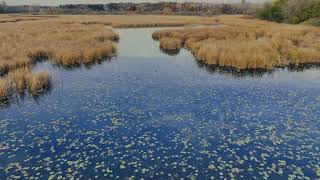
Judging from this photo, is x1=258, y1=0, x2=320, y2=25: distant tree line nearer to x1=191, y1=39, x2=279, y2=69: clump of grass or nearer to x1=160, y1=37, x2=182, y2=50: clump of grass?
x1=160, y1=37, x2=182, y2=50: clump of grass

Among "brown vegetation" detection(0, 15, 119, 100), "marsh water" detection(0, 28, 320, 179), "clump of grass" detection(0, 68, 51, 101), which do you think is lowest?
"marsh water" detection(0, 28, 320, 179)

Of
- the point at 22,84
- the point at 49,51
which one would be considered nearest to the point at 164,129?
the point at 22,84

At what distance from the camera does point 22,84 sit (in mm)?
23031

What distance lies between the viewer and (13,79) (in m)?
23.3

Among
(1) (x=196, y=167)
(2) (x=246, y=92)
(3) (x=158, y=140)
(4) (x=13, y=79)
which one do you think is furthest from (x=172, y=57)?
(1) (x=196, y=167)

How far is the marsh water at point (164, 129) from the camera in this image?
12.5 metres

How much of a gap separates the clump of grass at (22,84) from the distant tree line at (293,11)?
6205 centimetres

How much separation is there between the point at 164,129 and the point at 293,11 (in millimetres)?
75553

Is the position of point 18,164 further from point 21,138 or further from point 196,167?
point 196,167

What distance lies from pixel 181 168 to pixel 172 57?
25.9 meters

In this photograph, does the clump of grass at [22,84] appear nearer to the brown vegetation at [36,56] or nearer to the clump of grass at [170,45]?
the brown vegetation at [36,56]

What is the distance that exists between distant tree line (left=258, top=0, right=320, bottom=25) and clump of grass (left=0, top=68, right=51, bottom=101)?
6205cm

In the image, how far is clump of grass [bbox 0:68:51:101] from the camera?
70.7 ft

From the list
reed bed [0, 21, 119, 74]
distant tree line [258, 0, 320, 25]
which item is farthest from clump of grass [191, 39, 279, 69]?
distant tree line [258, 0, 320, 25]
